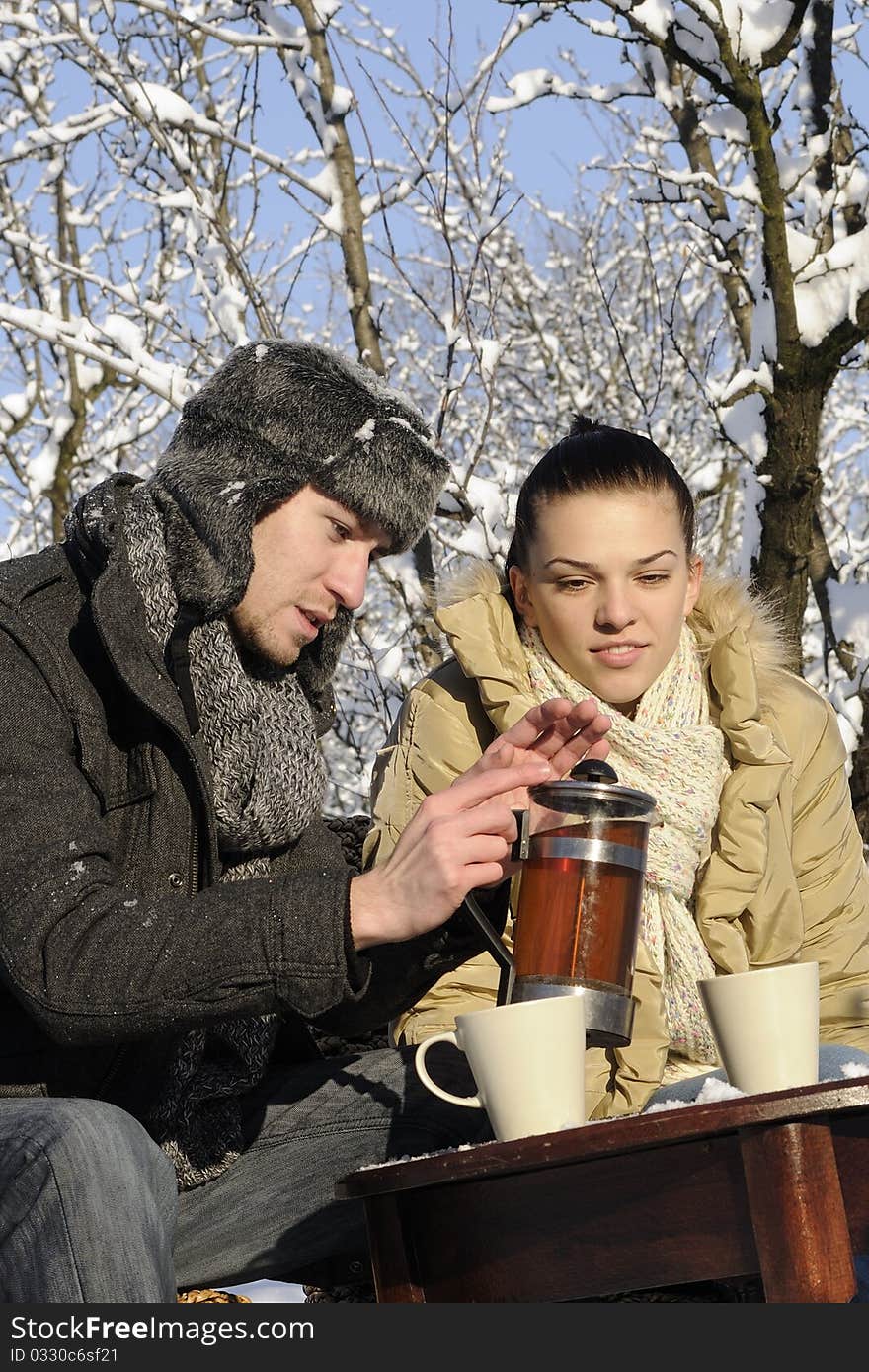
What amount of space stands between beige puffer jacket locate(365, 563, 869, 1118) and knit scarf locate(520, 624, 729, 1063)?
4 cm

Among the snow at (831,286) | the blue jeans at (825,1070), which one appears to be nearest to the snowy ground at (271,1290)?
the blue jeans at (825,1070)

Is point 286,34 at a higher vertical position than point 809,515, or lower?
higher

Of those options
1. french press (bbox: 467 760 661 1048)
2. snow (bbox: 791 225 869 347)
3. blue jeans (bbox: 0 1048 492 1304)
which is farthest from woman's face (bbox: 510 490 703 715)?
snow (bbox: 791 225 869 347)

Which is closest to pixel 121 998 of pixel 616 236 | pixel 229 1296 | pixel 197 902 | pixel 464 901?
pixel 197 902

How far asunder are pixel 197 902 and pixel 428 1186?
→ 1.58ft

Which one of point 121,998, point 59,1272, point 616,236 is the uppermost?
point 616,236

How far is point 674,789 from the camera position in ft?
9.86

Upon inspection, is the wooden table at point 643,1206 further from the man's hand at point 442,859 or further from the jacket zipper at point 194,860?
the jacket zipper at point 194,860

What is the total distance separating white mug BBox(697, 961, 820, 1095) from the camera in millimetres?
1848

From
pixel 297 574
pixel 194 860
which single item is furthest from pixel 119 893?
pixel 297 574

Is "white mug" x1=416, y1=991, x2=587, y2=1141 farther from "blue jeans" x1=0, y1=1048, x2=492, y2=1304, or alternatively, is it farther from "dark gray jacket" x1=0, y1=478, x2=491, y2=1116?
"blue jeans" x1=0, y1=1048, x2=492, y2=1304

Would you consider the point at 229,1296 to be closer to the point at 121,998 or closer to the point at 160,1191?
the point at 160,1191

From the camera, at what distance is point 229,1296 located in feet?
8.07

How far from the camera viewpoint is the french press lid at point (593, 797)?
79.3 inches
